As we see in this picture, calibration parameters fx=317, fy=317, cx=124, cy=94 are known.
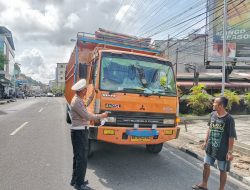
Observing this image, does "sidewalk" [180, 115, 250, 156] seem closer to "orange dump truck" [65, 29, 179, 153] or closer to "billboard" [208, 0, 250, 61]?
"orange dump truck" [65, 29, 179, 153]

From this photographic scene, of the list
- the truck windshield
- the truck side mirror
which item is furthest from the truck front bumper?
the truck side mirror

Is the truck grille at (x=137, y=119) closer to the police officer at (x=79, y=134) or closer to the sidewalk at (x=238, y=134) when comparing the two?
the police officer at (x=79, y=134)

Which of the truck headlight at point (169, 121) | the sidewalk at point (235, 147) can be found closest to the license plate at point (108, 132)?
the truck headlight at point (169, 121)

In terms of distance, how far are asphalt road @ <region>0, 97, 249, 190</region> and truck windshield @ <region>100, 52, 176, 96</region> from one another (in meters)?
1.75

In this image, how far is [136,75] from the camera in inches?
289

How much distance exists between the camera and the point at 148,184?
5914mm

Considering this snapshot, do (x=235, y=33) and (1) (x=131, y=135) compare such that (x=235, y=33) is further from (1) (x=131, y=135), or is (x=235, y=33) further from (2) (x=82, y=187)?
(2) (x=82, y=187)

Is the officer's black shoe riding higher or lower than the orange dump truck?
lower

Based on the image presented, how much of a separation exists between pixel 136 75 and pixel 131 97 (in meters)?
0.67

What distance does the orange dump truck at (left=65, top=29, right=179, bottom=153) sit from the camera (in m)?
6.77

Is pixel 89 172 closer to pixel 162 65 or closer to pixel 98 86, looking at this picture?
pixel 98 86

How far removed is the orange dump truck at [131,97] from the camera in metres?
6.77

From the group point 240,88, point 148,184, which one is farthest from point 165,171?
point 240,88

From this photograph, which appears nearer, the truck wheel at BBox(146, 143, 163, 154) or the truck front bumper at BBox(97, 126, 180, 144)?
the truck front bumper at BBox(97, 126, 180, 144)
